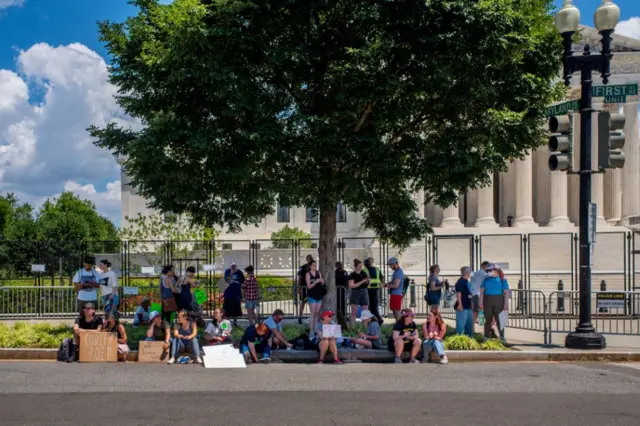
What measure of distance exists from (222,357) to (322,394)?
149 inches

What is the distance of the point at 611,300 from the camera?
15.5m

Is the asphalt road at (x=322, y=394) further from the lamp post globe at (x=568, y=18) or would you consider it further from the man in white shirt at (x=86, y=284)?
the lamp post globe at (x=568, y=18)

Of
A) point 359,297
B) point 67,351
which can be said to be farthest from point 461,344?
A: point 67,351

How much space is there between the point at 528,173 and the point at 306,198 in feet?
115

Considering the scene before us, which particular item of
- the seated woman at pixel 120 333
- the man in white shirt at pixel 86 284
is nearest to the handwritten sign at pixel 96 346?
the seated woman at pixel 120 333

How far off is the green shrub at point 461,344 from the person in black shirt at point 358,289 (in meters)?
3.13

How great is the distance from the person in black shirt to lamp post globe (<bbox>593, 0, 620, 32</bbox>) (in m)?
7.66

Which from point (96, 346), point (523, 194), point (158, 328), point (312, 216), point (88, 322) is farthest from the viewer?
point (523, 194)

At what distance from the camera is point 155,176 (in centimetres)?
1466

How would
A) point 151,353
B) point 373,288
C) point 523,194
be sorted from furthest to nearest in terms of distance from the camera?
point 523,194, point 373,288, point 151,353

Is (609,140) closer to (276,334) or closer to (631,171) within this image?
(276,334)

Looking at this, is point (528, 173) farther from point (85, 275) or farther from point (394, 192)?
point (85, 275)

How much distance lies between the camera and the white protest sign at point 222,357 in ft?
41.5

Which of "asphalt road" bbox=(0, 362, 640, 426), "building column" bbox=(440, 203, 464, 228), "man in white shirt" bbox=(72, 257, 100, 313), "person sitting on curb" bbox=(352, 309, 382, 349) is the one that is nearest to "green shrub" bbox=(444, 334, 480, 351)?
"asphalt road" bbox=(0, 362, 640, 426)
